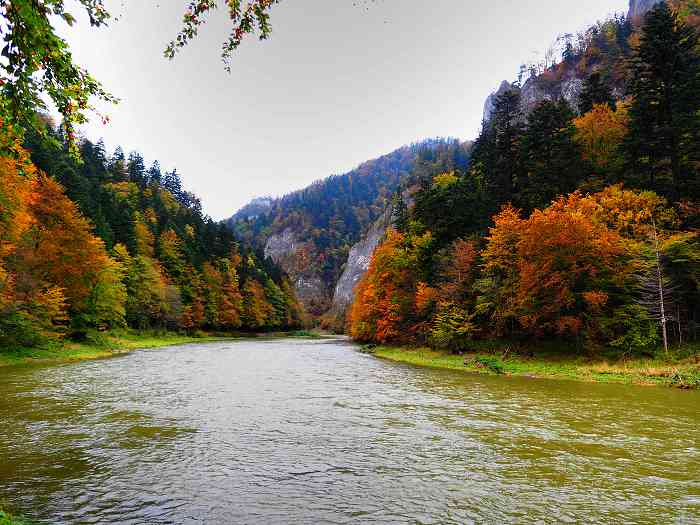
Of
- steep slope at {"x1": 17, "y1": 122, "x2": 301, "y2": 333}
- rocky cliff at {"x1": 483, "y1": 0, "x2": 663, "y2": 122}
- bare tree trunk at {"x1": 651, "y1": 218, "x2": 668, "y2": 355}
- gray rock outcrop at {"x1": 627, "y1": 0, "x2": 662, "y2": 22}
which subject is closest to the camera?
bare tree trunk at {"x1": 651, "y1": 218, "x2": 668, "y2": 355}

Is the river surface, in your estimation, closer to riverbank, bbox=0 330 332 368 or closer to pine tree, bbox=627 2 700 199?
riverbank, bbox=0 330 332 368

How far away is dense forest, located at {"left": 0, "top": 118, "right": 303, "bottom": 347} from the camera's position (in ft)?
108

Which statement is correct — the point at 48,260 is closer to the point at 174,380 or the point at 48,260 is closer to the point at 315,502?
the point at 174,380

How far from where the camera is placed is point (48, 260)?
4091 cm

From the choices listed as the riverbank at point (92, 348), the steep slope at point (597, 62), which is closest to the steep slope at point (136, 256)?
the riverbank at point (92, 348)

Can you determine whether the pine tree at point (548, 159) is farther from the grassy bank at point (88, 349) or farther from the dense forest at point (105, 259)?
the grassy bank at point (88, 349)

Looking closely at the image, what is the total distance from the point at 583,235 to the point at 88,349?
159 feet

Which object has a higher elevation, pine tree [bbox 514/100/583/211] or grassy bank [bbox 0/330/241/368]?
pine tree [bbox 514/100/583/211]

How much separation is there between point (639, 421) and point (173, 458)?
16891mm

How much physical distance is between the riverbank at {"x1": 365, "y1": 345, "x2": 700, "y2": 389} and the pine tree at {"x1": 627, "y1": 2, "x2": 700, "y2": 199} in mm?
15521

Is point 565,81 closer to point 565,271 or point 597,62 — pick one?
point 597,62

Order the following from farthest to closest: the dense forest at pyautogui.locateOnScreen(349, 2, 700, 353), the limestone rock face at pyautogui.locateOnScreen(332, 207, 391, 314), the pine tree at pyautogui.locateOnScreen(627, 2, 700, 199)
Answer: the limestone rock face at pyautogui.locateOnScreen(332, 207, 391, 314) → the pine tree at pyautogui.locateOnScreen(627, 2, 700, 199) → the dense forest at pyautogui.locateOnScreen(349, 2, 700, 353)

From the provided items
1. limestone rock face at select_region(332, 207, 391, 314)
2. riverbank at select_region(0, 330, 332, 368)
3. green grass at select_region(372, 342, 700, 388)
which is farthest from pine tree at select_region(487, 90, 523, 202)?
limestone rock face at select_region(332, 207, 391, 314)

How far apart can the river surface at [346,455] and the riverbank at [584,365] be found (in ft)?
14.4
